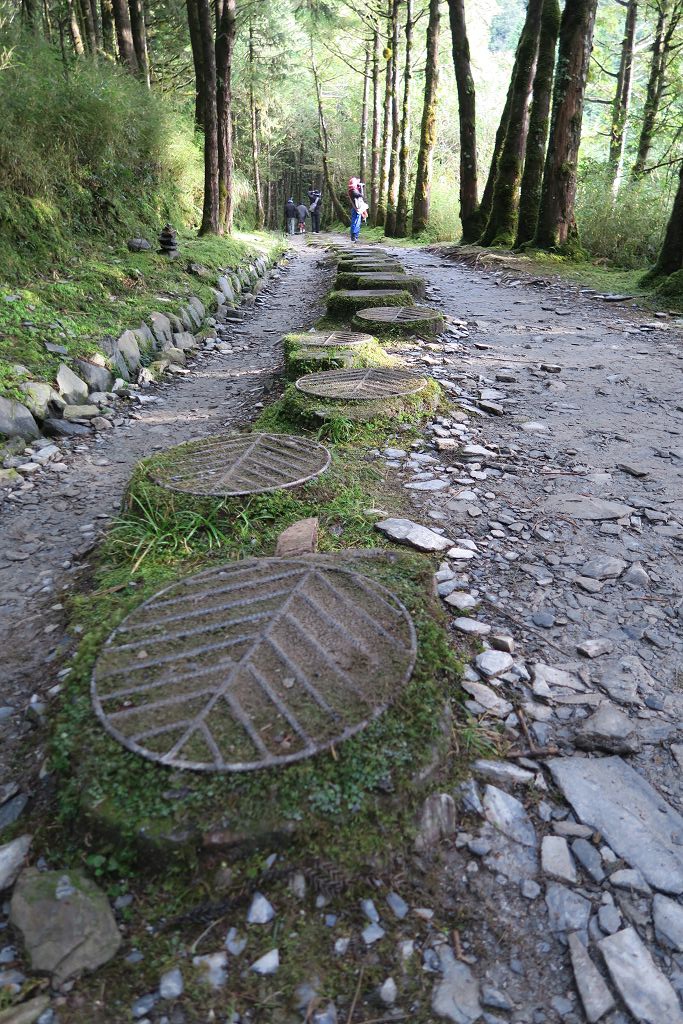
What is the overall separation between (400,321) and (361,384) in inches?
79.2

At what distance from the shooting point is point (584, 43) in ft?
31.1

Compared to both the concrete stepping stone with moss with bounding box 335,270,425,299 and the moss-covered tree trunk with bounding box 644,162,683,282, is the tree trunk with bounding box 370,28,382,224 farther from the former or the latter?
the concrete stepping stone with moss with bounding box 335,270,425,299

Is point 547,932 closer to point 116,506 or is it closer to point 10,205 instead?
point 116,506

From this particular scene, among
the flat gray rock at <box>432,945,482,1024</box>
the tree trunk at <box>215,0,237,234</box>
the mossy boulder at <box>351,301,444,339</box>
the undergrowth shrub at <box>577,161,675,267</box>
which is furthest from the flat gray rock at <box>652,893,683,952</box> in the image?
the tree trunk at <box>215,0,237,234</box>

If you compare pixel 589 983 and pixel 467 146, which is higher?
pixel 467 146

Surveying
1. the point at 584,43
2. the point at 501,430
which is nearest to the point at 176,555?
the point at 501,430

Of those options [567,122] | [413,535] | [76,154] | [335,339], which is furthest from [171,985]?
[567,122]

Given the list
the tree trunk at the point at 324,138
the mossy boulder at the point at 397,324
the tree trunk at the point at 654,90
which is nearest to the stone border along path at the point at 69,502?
the mossy boulder at the point at 397,324

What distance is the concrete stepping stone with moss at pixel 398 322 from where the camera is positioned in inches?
224

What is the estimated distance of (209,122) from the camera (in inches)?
405

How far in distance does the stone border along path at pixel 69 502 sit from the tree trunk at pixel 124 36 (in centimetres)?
810

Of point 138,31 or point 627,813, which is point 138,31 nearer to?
point 138,31

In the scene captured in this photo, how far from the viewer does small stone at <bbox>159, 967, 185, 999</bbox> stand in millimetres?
1102

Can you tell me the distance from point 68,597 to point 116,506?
1.03m
